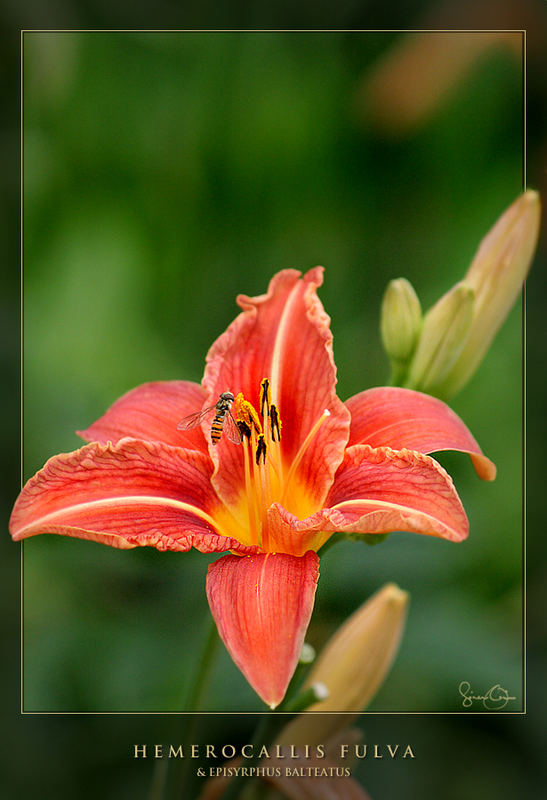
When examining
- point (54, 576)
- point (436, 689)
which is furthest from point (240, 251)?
point (436, 689)

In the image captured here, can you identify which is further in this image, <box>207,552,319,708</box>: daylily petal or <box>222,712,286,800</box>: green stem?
<box>222,712,286,800</box>: green stem

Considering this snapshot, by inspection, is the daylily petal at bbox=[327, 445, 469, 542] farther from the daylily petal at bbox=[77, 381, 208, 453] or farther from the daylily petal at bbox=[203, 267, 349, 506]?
the daylily petal at bbox=[77, 381, 208, 453]

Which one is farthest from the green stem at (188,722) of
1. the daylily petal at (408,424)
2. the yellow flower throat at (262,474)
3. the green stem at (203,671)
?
the daylily petal at (408,424)

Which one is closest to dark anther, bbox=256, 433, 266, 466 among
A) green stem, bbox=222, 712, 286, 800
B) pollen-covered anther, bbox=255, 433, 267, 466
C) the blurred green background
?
pollen-covered anther, bbox=255, 433, 267, 466

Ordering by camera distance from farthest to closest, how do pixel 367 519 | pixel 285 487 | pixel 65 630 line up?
pixel 65 630 < pixel 285 487 < pixel 367 519

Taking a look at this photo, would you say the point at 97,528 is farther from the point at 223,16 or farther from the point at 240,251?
the point at 223,16

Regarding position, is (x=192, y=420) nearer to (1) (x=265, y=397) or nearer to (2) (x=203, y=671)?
(1) (x=265, y=397)
